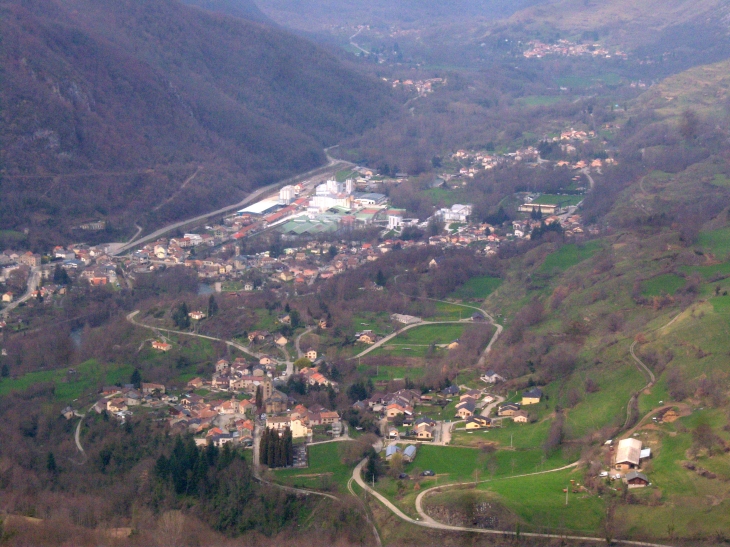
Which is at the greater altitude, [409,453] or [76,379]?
[76,379]

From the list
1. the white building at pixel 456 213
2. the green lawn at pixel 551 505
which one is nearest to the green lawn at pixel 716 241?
the green lawn at pixel 551 505

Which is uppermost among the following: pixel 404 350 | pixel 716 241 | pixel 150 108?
pixel 150 108

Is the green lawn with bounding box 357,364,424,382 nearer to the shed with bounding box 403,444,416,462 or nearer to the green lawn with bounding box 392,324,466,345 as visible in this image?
the green lawn with bounding box 392,324,466,345

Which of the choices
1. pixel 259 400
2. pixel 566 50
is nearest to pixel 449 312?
pixel 259 400

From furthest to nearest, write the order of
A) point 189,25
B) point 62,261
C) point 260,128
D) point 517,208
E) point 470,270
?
point 189,25
point 260,128
point 517,208
point 62,261
point 470,270

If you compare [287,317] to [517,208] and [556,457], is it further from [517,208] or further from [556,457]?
[517,208]

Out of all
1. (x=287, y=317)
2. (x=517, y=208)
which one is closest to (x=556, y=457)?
(x=287, y=317)

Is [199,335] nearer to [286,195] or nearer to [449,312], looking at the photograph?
[449,312]

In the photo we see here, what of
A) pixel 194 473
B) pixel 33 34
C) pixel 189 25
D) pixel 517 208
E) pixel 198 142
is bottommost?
pixel 194 473
